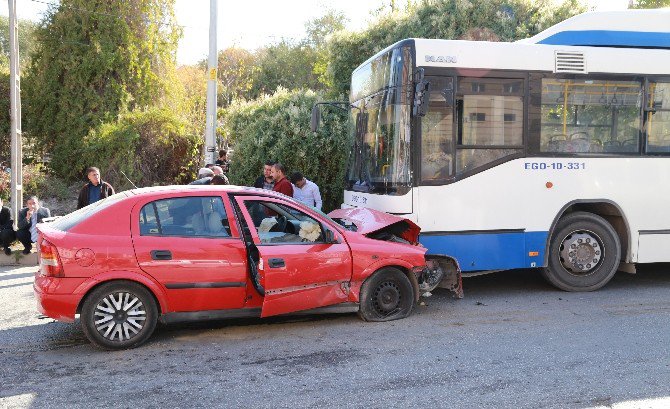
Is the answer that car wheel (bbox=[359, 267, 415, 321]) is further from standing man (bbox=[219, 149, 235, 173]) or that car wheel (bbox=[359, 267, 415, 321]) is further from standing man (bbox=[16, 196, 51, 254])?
standing man (bbox=[219, 149, 235, 173])

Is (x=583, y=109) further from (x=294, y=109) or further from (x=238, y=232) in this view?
(x=294, y=109)

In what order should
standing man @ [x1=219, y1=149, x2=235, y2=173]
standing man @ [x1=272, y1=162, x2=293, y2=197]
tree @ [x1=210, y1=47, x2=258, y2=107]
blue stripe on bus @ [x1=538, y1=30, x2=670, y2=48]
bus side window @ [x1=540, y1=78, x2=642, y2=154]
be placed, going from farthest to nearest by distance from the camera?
tree @ [x1=210, y1=47, x2=258, y2=107], standing man @ [x1=219, y1=149, x2=235, y2=173], standing man @ [x1=272, y1=162, x2=293, y2=197], blue stripe on bus @ [x1=538, y1=30, x2=670, y2=48], bus side window @ [x1=540, y1=78, x2=642, y2=154]

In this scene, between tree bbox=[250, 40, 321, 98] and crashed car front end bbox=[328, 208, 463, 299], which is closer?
crashed car front end bbox=[328, 208, 463, 299]

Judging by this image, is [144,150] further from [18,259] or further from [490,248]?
[490,248]

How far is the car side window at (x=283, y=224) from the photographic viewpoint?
6.38 m

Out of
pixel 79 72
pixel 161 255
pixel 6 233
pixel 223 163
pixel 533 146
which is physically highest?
pixel 79 72

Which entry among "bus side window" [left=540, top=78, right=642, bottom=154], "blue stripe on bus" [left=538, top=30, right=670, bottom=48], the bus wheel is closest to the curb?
the bus wheel

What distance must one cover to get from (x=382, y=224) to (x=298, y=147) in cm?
686

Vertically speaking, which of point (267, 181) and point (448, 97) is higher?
point (448, 97)

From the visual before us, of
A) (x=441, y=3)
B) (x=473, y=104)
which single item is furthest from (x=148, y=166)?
(x=473, y=104)

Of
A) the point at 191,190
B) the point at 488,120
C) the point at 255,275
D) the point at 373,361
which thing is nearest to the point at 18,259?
the point at 191,190

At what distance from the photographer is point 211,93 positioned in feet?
41.3

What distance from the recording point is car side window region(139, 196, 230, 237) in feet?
Result: 19.6

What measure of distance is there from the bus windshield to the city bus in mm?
23
